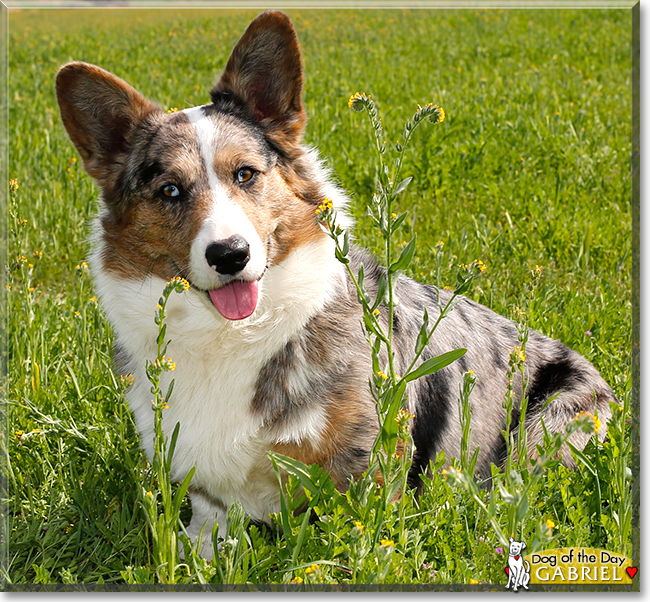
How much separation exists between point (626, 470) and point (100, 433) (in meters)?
2.38

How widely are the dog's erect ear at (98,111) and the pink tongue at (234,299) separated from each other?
88 cm

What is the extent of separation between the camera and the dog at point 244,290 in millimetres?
2828

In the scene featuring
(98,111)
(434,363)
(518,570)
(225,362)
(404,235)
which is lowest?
(518,570)

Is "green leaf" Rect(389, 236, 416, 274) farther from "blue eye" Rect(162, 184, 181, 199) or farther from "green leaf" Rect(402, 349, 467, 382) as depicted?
"blue eye" Rect(162, 184, 181, 199)

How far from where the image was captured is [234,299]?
280 centimetres

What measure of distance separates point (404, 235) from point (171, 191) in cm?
279

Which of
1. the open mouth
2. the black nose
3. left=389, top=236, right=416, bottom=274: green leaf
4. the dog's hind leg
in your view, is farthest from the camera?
the dog's hind leg

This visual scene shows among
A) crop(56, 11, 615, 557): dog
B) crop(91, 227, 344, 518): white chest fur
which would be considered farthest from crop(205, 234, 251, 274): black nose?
crop(91, 227, 344, 518): white chest fur

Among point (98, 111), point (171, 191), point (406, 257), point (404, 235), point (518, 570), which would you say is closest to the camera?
point (406, 257)

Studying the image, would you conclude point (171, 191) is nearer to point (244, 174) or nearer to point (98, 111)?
point (244, 174)

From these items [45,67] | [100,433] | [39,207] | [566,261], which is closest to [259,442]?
[100,433]

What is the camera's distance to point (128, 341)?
3.10 m

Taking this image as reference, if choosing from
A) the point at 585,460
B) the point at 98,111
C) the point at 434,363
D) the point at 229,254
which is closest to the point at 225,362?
the point at 229,254

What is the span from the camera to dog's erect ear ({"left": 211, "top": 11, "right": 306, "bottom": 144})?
2.89 m
